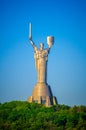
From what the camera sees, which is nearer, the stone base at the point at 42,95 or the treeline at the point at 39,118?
the treeline at the point at 39,118

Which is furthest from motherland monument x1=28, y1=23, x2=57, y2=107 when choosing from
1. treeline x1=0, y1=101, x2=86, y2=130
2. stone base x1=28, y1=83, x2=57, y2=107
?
treeline x1=0, y1=101, x2=86, y2=130

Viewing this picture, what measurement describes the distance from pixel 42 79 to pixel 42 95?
2334 mm

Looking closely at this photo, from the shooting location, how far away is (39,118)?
51.6 meters

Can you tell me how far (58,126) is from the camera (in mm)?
50875

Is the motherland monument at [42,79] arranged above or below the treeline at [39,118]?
above

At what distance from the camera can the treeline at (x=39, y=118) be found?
49156 millimetres

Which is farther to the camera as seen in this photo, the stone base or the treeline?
the stone base

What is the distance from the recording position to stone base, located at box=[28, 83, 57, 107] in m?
61.4

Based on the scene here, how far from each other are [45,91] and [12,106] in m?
5.13

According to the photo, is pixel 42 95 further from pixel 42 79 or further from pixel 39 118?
pixel 39 118

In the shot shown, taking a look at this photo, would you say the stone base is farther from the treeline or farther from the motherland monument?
the treeline

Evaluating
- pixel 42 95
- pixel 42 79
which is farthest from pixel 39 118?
pixel 42 79

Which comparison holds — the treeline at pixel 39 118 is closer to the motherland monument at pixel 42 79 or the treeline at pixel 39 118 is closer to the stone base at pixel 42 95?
the stone base at pixel 42 95

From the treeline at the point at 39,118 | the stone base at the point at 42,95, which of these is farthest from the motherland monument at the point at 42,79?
the treeline at the point at 39,118
